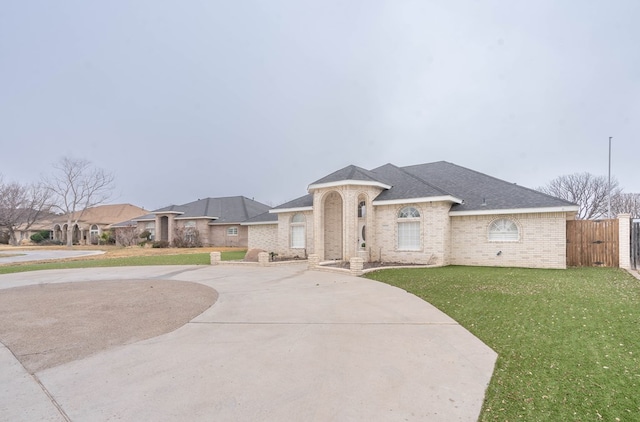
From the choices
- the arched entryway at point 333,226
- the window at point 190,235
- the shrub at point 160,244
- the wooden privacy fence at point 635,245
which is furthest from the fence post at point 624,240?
the shrub at point 160,244

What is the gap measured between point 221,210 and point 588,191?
44549 mm

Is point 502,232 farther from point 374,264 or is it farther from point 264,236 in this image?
point 264,236

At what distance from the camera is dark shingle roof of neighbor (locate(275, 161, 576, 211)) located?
1462 cm

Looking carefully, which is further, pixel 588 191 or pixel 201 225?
pixel 588 191

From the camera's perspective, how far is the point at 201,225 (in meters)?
35.1

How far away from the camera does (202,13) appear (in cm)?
1889

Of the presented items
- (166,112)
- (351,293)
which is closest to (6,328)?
(351,293)

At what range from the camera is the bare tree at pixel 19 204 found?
42.6 metres

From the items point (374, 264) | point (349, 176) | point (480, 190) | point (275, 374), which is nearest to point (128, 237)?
point (349, 176)

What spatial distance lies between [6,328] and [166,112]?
28.9 metres

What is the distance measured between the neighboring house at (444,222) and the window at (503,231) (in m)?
0.04

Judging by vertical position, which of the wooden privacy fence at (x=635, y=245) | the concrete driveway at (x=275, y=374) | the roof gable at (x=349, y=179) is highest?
the roof gable at (x=349, y=179)

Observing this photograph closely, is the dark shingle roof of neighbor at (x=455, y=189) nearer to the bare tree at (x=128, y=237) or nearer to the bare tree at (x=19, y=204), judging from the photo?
the bare tree at (x=128, y=237)

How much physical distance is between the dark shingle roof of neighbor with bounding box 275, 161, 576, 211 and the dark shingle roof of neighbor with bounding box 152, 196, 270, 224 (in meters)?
16.6
